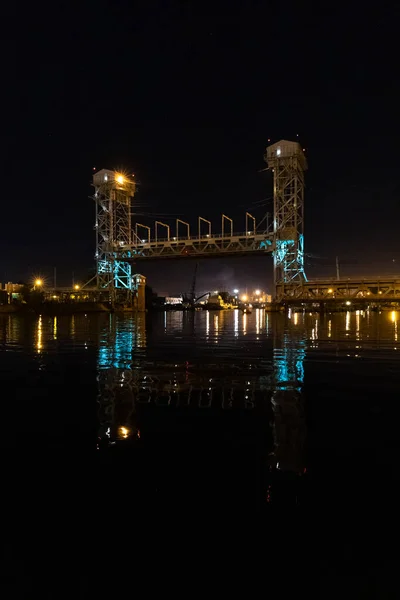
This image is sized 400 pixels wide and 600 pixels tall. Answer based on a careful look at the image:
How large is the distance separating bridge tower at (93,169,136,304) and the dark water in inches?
2862

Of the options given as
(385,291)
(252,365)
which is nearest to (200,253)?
(385,291)

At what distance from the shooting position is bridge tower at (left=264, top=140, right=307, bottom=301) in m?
65.8

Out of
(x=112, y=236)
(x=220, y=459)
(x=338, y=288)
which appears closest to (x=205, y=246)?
(x=112, y=236)

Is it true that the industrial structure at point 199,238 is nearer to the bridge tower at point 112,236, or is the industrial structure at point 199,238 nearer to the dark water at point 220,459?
the bridge tower at point 112,236

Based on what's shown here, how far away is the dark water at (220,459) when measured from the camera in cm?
305

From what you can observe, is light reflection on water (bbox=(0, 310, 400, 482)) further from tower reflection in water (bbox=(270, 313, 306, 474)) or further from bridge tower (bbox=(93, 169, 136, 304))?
bridge tower (bbox=(93, 169, 136, 304))

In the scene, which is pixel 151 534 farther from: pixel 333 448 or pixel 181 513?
pixel 333 448

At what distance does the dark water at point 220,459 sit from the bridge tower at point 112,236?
72.7 m

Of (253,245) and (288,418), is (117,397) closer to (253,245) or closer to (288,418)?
(288,418)

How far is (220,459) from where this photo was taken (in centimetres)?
440

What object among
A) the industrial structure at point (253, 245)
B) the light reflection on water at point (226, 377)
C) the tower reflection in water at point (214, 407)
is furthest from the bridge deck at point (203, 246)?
the tower reflection in water at point (214, 407)

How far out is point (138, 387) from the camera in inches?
320

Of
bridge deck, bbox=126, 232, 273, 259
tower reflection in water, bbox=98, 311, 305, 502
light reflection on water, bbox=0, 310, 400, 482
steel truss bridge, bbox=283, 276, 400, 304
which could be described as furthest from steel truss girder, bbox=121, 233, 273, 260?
tower reflection in water, bbox=98, 311, 305, 502

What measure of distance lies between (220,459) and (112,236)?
79.9 metres
